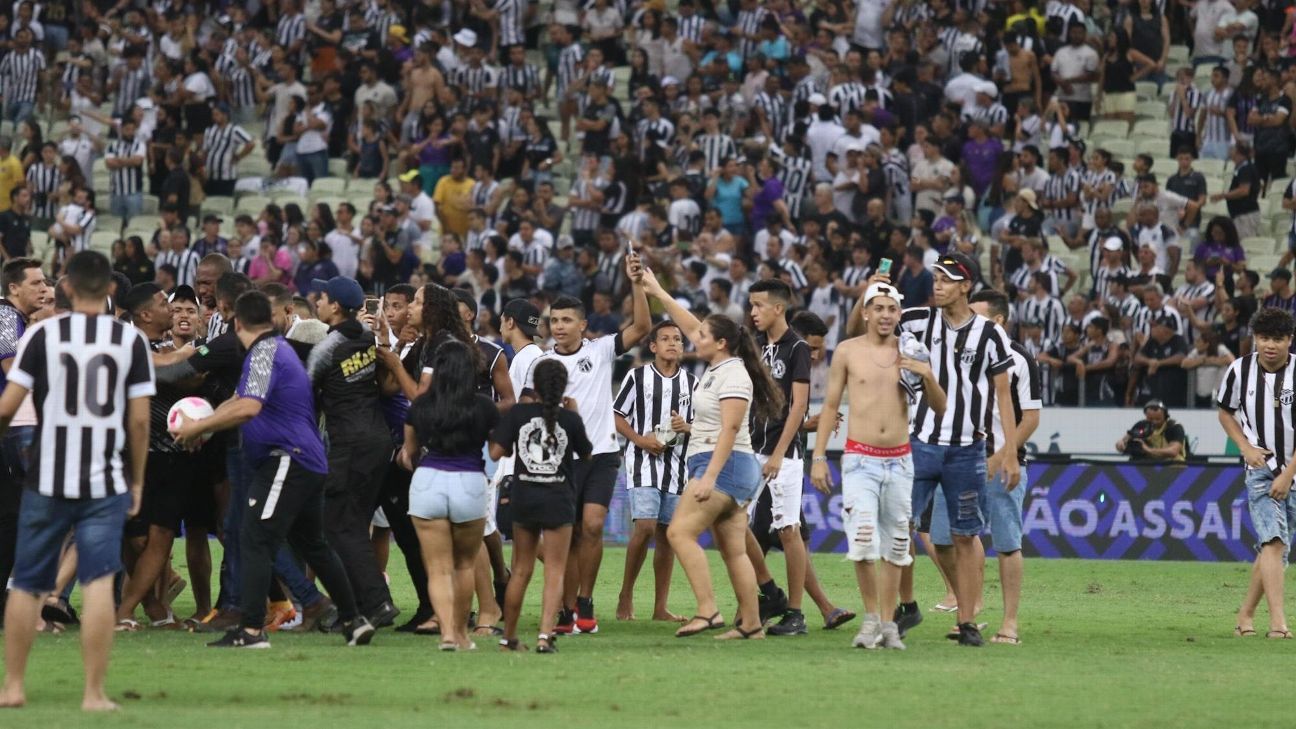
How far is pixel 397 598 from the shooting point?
14617 mm

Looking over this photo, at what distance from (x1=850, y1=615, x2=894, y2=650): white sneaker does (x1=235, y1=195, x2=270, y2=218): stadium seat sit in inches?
736

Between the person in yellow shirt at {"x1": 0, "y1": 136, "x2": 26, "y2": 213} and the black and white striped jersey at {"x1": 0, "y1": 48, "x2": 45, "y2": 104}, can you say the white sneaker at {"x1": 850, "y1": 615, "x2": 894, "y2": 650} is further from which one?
the black and white striped jersey at {"x1": 0, "y1": 48, "x2": 45, "y2": 104}

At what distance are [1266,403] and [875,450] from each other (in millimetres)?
3481

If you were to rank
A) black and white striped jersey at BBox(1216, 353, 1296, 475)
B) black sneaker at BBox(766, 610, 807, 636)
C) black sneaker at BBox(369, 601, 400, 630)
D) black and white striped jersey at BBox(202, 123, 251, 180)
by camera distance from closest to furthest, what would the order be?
black sneaker at BBox(369, 601, 400, 630) → black sneaker at BBox(766, 610, 807, 636) → black and white striped jersey at BBox(1216, 353, 1296, 475) → black and white striped jersey at BBox(202, 123, 251, 180)

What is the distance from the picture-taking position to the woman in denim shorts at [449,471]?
1085 cm

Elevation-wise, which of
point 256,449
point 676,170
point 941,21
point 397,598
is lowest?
point 397,598

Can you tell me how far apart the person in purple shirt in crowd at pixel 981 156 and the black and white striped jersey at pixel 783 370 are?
498 inches

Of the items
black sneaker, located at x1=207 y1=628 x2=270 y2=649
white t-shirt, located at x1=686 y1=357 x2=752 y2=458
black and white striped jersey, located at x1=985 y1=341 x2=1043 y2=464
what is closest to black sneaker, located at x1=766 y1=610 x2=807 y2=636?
white t-shirt, located at x1=686 y1=357 x2=752 y2=458

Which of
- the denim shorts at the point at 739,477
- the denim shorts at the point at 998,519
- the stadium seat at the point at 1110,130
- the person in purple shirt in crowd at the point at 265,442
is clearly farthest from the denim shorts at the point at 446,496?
the stadium seat at the point at 1110,130

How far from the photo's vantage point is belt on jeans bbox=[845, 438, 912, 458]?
36.9 ft

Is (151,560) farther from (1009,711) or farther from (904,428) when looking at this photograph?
(1009,711)

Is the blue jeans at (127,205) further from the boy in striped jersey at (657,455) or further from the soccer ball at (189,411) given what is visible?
the soccer ball at (189,411)

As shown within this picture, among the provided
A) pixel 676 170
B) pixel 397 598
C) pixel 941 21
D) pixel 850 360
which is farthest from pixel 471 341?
pixel 941 21

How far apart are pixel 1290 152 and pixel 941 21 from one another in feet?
17.5
